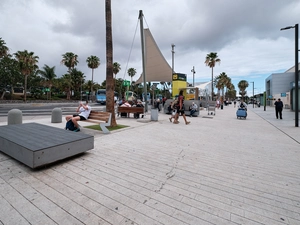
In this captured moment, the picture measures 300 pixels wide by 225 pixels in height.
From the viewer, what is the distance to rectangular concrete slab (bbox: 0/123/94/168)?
3113 mm

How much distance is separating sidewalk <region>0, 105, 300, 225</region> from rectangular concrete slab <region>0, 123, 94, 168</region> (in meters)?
0.21

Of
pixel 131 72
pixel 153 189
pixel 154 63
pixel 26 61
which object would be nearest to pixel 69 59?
pixel 26 61

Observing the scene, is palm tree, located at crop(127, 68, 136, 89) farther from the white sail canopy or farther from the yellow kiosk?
the yellow kiosk

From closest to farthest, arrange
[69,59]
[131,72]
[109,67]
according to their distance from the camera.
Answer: [109,67] → [69,59] → [131,72]

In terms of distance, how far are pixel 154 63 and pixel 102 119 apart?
16304 millimetres

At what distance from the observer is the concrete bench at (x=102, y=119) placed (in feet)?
21.2

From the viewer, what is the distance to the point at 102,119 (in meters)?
6.57

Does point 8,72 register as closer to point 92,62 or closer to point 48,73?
point 48,73

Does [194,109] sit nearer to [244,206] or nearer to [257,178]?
[257,178]

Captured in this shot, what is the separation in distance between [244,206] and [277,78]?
5182 centimetres

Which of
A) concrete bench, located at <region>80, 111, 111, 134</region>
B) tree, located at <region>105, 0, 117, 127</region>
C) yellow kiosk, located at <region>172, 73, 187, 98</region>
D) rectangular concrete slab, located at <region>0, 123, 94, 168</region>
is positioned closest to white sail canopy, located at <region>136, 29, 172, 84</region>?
yellow kiosk, located at <region>172, 73, 187, 98</region>

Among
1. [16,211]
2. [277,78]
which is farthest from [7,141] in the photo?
[277,78]

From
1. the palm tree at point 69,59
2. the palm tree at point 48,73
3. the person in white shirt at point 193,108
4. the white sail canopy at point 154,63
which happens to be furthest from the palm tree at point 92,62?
the person in white shirt at point 193,108

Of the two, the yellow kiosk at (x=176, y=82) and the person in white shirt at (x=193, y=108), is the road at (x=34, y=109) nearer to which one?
the yellow kiosk at (x=176, y=82)
